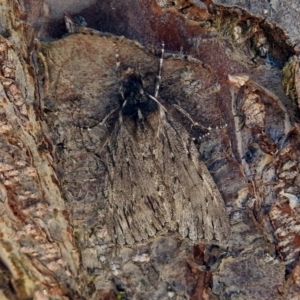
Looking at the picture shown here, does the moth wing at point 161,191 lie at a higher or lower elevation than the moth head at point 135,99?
lower

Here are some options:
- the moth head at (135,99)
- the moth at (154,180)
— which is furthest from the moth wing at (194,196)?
the moth head at (135,99)

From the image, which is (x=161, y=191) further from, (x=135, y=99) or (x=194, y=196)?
(x=135, y=99)

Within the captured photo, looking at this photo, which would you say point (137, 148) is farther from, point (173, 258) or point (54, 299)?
point (54, 299)

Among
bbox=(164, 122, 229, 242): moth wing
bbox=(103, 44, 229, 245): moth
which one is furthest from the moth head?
bbox=(164, 122, 229, 242): moth wing

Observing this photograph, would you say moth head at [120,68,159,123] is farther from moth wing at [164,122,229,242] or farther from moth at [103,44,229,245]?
moth wing at [164,122,229,242]

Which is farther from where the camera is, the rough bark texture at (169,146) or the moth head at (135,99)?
the moth head at (135,99)

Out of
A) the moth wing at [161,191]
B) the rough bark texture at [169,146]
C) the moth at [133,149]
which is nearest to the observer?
the rough bark texture at [169,146]

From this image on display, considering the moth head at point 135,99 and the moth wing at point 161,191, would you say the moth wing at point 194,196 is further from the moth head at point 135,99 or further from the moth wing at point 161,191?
the moth head at point 135,99

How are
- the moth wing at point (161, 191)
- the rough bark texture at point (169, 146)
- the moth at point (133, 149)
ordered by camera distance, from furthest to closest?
the moth wing at point (161, 191) → the moth at point (133, 149) → the rough bark texture at point (169, 146)
